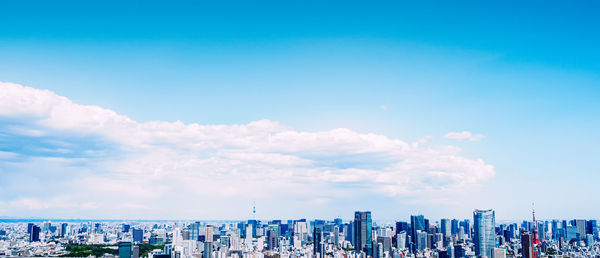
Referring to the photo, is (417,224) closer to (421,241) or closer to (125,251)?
(421,241)

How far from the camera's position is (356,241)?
26203 mm

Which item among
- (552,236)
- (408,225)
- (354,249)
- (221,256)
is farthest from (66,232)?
(552,236)

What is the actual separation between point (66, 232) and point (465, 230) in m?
24.3

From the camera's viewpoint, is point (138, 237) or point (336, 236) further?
point (336, 236)

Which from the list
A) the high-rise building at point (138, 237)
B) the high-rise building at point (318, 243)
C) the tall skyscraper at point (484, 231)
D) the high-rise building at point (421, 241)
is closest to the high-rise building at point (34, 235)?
the high-rise building at point (138, 237)

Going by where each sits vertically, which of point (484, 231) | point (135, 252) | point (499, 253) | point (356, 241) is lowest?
point (356, 241)

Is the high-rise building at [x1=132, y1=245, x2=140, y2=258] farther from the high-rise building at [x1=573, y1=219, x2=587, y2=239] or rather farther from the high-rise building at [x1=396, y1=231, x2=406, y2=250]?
the high-rise building at [x1=573, y1=219, x2=587, y2=239]

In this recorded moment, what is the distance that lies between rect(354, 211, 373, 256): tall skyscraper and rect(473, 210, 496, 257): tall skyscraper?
5.50 meters

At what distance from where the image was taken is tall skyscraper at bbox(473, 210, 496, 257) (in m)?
21.2

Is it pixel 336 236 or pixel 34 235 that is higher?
pixel 34 235

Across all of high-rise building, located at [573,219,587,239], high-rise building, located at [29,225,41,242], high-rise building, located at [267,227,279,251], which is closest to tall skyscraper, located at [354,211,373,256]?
high-rise building, located at [267,227,279,251]

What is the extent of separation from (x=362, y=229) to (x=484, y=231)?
720 centimetres

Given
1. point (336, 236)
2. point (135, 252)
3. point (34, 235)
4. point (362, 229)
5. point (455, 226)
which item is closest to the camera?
point (135, 252)

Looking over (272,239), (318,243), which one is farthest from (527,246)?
→ (272,239)
